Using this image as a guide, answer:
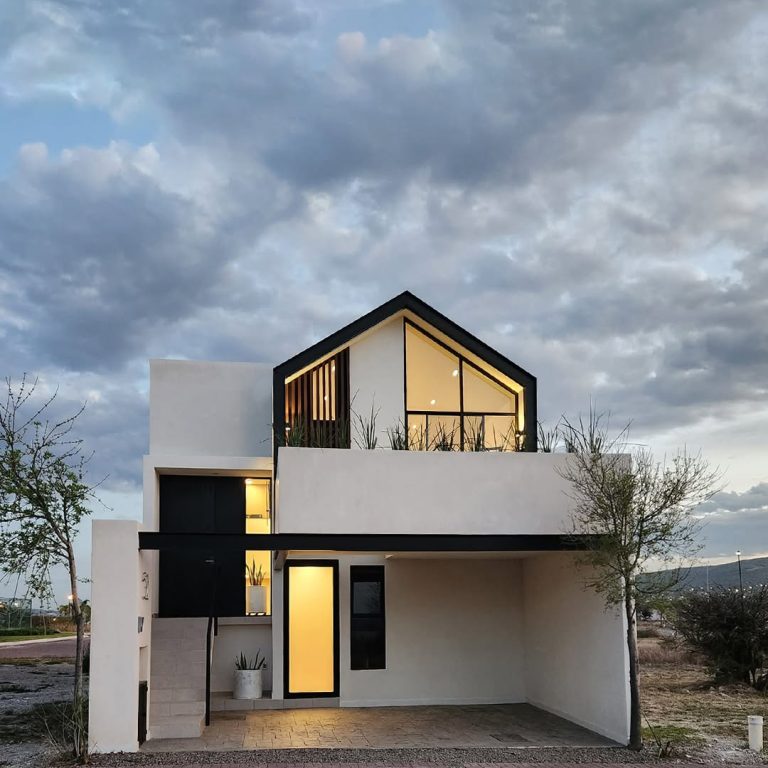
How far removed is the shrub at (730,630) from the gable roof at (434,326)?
5.45 m

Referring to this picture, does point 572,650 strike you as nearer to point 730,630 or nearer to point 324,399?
point 730,630

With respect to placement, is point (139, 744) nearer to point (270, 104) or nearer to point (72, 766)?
point (72, 766)

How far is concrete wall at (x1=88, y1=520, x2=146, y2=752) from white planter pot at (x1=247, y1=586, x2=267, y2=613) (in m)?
4.54

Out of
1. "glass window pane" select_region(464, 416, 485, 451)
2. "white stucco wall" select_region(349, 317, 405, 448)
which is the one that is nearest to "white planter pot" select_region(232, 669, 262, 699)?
"white stucco wall" select_region(349, 317, 405, 448)

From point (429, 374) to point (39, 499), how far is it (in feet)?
23.3

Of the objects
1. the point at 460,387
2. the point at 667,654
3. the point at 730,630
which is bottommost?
the point at 667,654

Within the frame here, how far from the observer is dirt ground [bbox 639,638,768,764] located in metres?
10.9

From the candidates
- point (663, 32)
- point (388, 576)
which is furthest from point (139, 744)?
point (663, 32)

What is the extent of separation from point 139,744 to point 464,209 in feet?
34.1

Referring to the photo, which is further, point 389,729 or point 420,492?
point 389,729

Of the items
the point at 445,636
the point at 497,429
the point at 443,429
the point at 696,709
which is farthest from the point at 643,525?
the point at 445,636

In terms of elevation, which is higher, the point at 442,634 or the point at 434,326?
the point at 434,326

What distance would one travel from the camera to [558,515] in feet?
39.4

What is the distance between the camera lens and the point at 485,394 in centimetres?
1513
